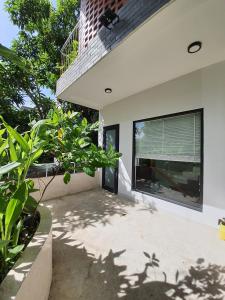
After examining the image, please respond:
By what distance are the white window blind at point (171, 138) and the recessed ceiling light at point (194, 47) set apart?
1.05 metres

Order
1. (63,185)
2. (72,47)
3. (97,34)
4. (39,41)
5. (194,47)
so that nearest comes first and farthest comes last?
(194,47), (97,34), (63,185), (72,47), (39,41)

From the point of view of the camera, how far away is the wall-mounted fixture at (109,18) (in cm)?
240

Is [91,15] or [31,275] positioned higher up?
[91,15]

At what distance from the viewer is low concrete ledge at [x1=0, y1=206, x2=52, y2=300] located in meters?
0.95

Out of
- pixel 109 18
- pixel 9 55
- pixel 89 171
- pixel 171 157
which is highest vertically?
pixel 109 18

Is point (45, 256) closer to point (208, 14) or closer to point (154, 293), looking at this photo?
point (154, 293)

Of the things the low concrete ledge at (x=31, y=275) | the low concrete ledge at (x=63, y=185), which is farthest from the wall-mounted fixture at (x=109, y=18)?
the low concrete ledge at (x=63, y=185)

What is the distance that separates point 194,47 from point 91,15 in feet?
7.53

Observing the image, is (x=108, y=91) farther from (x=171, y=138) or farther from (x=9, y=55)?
(x=9, y=55)

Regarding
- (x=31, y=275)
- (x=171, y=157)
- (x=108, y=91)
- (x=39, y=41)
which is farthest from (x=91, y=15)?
(x=39, y=41)

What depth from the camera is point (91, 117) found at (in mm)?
7203

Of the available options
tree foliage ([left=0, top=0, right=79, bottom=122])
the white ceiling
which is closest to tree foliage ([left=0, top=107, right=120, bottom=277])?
the white ceiling

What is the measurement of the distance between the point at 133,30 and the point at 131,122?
7.97 ft

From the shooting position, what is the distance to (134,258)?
206cm
